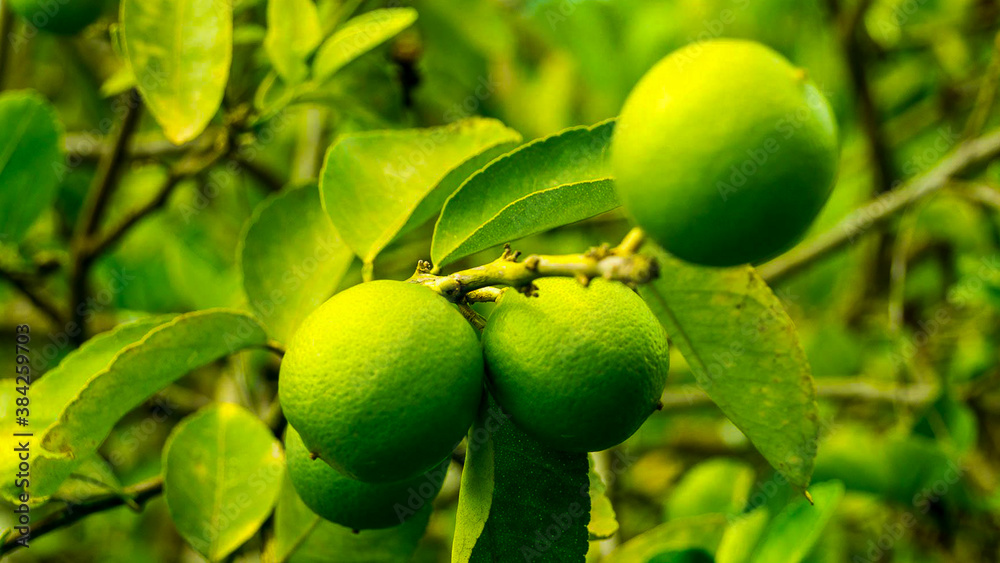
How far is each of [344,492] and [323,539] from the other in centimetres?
27

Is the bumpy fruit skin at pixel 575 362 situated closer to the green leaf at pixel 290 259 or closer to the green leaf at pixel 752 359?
the green leaf at pixel 752 359

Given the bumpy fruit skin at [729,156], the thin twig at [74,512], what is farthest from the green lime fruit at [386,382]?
the thin twig at [74,512]

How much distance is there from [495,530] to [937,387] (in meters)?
1.53

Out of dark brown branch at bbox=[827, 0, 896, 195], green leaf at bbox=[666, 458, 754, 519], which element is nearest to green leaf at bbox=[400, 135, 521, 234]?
green leaf at bbox=[666, 458, 754, 519]

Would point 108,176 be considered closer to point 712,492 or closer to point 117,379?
point 117,379

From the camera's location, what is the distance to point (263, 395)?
6.02 ft

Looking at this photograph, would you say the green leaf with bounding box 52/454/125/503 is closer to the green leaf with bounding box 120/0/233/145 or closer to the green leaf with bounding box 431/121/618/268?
the green leaf with bounding box 120/0/233/145

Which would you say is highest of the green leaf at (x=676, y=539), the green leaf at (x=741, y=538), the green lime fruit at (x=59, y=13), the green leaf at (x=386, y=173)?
the green lime fruit at (x=59, y=13)

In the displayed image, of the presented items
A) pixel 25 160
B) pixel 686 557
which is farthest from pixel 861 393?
pixel 25 160

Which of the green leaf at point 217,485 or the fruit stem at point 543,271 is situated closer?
the fruit stem at point 543,271

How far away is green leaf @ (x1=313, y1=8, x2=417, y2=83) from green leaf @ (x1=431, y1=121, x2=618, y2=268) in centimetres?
45

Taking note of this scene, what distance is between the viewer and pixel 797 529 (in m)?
1.11

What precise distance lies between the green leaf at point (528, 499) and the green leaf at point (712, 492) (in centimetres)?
78

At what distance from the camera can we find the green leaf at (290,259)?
1100 mm
